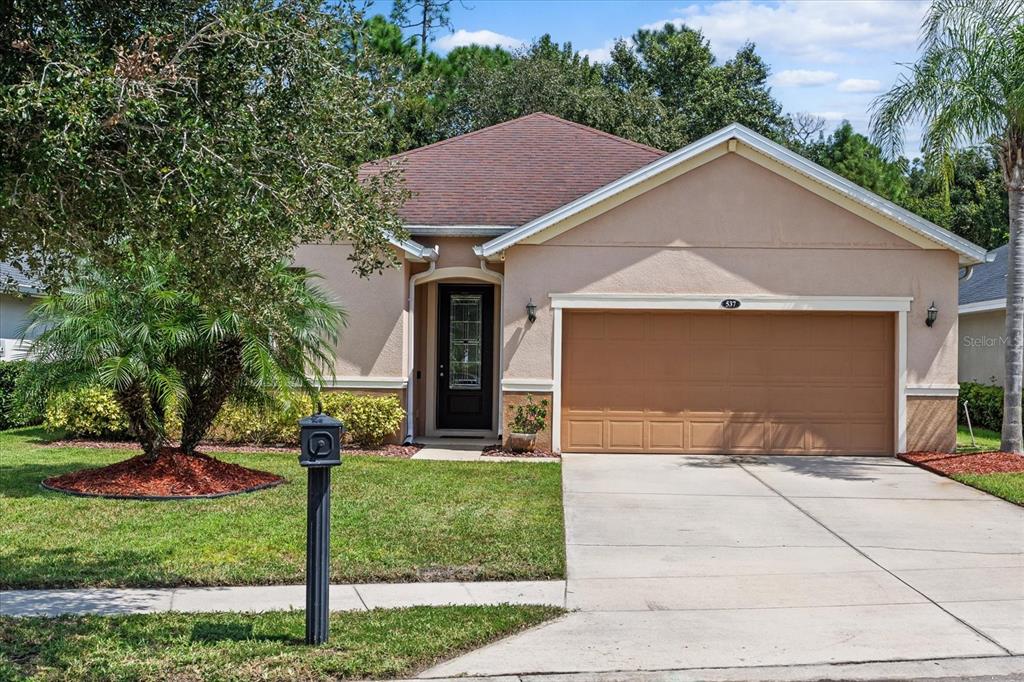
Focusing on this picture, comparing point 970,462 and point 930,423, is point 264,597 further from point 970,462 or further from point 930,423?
point 930,423


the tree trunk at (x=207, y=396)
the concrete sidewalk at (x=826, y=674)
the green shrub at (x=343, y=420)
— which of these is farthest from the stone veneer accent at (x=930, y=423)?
the tree trunk at (x=207, y=396)

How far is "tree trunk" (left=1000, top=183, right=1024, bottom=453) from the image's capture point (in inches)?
569

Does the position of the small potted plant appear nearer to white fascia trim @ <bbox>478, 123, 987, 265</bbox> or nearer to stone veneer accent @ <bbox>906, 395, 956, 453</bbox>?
white fascia trim @ <bbox>478, 123, 987, 265</bbox>

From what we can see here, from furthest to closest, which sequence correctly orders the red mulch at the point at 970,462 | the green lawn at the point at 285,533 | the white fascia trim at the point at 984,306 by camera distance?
1. the white fascia trim at the point at 984,306
2. the red mulch at the point at 970,462
3. the green lawn at the point at 285,533

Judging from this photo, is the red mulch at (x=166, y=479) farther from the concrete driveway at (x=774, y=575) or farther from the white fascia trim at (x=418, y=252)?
the white fascia trim at (x=418, y=252)

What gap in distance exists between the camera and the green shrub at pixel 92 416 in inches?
623

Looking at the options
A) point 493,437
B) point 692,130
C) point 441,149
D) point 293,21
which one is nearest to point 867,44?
point 441,149

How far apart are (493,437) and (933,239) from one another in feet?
25.7

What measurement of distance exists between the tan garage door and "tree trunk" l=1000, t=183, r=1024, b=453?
5.62 ft

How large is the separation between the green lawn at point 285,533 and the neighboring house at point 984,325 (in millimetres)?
13264

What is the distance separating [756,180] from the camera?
1541 cm

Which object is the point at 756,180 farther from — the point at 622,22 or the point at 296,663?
the point at 622,22

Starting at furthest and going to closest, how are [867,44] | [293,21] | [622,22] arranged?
[622,22] → [867,44] → [293,21]

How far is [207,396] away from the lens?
40.4 feet
